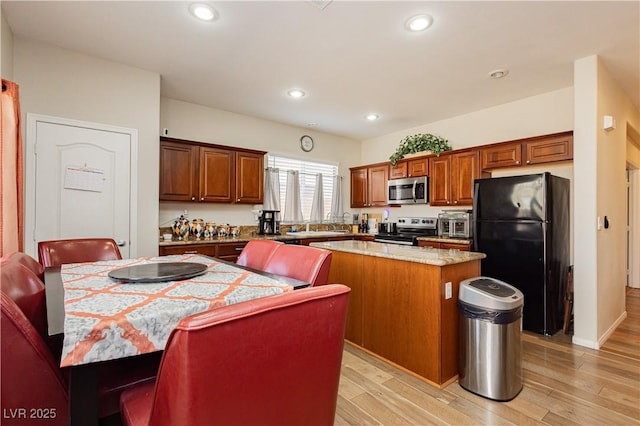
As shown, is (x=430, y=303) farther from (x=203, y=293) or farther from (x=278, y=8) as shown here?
(x=278, y=8)

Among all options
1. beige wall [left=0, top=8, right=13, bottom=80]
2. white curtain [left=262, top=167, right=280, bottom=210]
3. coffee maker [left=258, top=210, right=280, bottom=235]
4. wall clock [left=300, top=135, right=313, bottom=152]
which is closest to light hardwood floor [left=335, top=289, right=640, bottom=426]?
coffee maker [left=258, top=210, right=280, bottom=235]

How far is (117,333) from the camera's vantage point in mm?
892

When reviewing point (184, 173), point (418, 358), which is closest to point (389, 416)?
point (418, 358)

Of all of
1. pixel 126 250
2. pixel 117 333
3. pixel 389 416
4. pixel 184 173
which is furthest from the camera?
pixel 184 173

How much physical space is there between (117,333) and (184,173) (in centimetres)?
334

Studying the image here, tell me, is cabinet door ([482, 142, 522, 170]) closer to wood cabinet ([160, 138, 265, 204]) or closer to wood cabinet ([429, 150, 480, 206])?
wood cabinet ([429, 150, 480, 206])

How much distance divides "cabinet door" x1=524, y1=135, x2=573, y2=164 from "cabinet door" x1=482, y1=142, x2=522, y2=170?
9cm

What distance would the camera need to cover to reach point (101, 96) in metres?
3.03

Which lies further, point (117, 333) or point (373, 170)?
point (373, 170)

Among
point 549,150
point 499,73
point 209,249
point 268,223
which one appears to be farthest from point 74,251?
point 549,150

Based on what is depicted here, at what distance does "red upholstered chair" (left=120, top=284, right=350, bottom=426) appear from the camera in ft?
2.26

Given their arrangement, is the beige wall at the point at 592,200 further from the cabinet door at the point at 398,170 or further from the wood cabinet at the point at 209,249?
the wood cabinet at the point at 209,249

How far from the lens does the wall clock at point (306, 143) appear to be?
5453 millimetres

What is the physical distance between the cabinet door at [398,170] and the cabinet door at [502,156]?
127 cm
